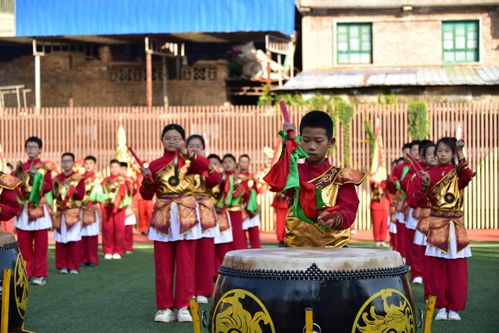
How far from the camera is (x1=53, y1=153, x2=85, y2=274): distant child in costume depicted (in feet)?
44.4

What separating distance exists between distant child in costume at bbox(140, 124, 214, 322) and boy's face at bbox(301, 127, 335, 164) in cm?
294

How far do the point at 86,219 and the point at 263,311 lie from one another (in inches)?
412

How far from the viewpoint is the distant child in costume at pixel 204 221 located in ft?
29.6

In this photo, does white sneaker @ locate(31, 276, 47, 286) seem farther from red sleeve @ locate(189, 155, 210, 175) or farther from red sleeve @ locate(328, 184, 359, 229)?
red sleeve @ locate(328, 184, 359, 229)

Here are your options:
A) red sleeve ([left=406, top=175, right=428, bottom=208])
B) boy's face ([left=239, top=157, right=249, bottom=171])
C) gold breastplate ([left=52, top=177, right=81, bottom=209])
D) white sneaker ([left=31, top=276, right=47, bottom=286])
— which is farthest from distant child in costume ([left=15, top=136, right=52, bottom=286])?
red sleeve ([left=406, top=175, right=428, bottom=208])

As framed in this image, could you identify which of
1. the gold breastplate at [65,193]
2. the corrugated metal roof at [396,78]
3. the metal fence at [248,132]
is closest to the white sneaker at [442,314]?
the gold breastplate at [65,193]

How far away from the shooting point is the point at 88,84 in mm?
32969

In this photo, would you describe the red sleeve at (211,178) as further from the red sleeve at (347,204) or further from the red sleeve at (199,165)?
the red sleeve at (347,204)

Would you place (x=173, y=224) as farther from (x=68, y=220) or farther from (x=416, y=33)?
(x=416, y=33)

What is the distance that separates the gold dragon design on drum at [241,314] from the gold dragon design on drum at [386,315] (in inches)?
17.9

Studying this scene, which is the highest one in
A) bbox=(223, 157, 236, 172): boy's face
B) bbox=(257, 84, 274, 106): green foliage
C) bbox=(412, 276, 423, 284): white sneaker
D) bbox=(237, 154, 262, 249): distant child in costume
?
bbox=(257, 84, 274, 106): green foliage

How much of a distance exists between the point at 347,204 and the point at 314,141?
1.40ft

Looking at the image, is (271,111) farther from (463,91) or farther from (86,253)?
(86,253)

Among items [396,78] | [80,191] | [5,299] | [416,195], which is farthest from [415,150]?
[396,78]
